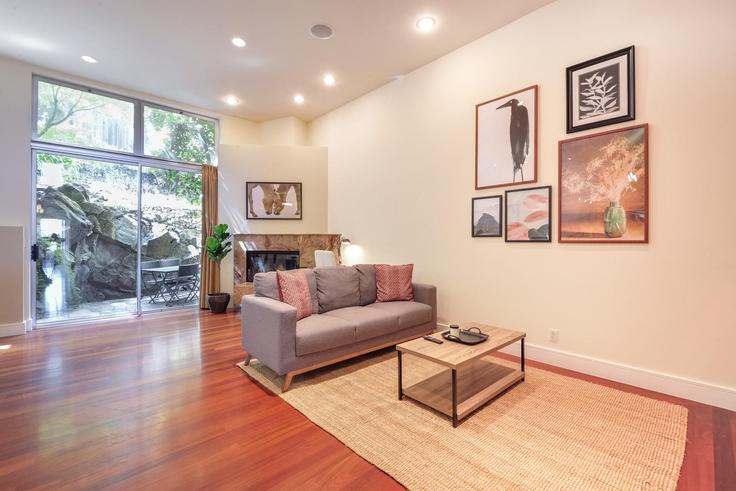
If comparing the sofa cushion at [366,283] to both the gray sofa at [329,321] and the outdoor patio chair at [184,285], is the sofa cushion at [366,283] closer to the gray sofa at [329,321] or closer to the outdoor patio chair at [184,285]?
the gray sofa at [329,321]

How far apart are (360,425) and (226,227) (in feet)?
14.5

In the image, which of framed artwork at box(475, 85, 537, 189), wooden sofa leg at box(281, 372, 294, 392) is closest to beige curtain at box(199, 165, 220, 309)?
wooden sofa leg at box(281, 372, 294, 392)

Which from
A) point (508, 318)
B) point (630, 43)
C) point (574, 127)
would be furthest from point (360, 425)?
point (630, 43)

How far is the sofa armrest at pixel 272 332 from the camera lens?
8.43 feet

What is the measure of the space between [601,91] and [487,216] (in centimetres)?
147

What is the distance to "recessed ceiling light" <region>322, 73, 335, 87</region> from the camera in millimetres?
4566

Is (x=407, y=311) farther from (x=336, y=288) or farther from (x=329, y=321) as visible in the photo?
(x=329, y=321)

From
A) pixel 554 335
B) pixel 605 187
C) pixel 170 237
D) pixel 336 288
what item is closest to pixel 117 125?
pixel 170 237

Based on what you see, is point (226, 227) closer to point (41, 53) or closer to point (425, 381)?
point (41, 53)

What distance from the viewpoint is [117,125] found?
16.3 feet

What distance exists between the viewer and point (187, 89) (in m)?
4.99

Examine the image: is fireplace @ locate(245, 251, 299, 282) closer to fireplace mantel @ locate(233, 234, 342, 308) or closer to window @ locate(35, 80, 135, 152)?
fireplace mantel @ locate(233, 234, 342, 308)

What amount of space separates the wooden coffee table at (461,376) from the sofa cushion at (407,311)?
721 millimetres

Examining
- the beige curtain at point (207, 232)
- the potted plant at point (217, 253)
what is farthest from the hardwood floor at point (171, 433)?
the beige curtain at point (207, 232)
